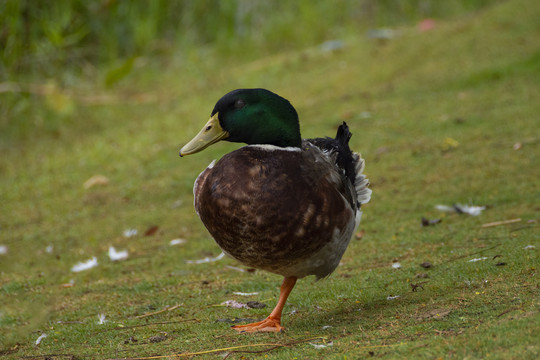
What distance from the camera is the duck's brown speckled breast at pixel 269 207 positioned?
324 cm

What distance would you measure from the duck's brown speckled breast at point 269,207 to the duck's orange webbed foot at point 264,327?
275mm

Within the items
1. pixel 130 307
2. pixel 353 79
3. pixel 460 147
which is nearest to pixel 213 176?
pixel 130 307

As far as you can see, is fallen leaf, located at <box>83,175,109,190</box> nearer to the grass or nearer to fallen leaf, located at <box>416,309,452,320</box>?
the grass

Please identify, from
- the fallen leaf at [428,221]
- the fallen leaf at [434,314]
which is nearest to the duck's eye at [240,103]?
the fallen leaf at [434,314]

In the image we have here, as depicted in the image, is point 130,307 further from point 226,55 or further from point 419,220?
point 226,55

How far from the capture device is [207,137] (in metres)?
3.53

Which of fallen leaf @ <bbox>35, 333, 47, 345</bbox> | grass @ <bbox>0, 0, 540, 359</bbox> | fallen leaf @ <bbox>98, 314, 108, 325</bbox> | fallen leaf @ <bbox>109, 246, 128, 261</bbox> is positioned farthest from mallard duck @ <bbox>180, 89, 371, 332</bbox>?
fallen leaf @ <bbox>109, 246, 128, 261</bbox>

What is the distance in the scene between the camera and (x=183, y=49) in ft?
34.2

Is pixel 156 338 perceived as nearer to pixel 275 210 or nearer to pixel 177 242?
pixel 275 210

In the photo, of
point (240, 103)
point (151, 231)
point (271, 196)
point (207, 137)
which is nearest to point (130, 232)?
point (151, 231)

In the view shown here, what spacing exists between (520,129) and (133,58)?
17.9 ft

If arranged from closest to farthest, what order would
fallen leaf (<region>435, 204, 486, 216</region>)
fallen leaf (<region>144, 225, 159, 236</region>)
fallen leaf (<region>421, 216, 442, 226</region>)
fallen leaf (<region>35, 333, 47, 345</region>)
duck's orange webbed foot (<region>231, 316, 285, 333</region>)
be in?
duck's orange webbed foot (<region>231, 316, 285, 333</region>) → fallen leaf (<region>35, 333, 47, 345</region>) → fallen leaf (<region>421, 216, 442, 226</region>) → fallen leaf (<region>435, 204, 486, 216</region>) → fallen leaf (<region>144, 225, 159, 236</region>)

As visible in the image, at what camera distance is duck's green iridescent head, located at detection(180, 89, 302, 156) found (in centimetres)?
354

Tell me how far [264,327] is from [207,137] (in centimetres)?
100
